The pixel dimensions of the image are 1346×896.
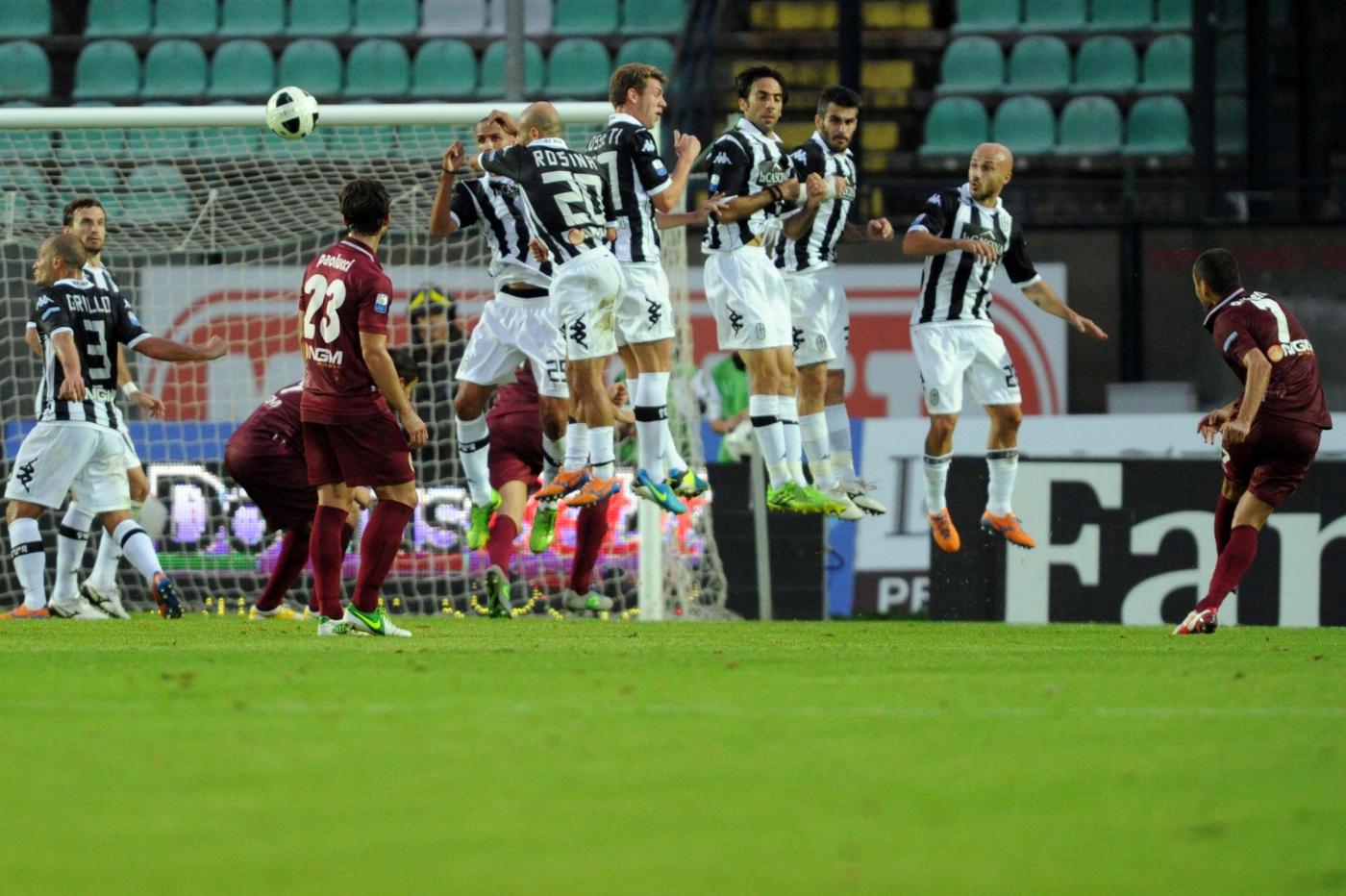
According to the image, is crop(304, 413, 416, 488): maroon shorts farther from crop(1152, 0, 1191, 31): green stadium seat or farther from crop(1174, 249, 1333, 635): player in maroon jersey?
crop(1152, 0, 1191, 31): green stadium seat

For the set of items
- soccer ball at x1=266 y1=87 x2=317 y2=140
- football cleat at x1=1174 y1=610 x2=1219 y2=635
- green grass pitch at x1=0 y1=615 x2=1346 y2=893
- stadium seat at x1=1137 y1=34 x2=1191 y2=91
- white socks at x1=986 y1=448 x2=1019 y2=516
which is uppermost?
stadium seat at x1=1137 y1=34 x2=1191 y2=91

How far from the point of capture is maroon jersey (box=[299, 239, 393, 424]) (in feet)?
28.2

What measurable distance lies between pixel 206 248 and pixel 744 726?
9.90 meters

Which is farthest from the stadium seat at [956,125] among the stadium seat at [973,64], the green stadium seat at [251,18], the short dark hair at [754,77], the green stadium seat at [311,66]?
the short dark hair at [754,77]

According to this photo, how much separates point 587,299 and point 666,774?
5770mm

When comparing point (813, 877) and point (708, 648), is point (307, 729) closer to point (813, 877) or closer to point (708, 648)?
point (813, 877)

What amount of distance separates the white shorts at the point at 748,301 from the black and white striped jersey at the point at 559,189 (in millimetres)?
913

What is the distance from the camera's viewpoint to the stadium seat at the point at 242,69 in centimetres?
2034

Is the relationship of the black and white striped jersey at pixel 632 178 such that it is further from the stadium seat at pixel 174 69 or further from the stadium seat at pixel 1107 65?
the stadium seat at pixel 174 69

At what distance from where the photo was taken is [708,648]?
27.7 feet

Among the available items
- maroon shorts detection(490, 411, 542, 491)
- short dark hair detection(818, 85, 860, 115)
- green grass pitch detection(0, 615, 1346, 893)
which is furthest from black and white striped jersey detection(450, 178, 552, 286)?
green grass pitch detection(0, 615, 1346, 893)

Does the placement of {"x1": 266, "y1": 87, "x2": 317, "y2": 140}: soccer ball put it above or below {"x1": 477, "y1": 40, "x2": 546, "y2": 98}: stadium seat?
below

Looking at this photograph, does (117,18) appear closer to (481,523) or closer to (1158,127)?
(1158,127)

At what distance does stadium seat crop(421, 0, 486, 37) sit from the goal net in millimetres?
5498
